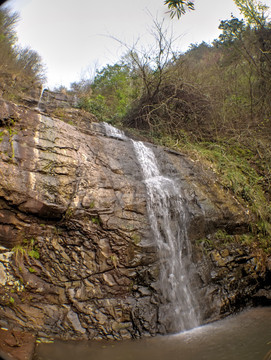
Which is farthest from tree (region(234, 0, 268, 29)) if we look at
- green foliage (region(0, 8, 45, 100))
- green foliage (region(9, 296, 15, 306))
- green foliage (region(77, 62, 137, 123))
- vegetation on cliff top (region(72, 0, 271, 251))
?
green foliage (region(9, 296, 15, 306))

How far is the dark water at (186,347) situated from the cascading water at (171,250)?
0.93 feet

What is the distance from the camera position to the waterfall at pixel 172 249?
4.29 metres

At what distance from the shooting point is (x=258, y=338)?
3.74 meters

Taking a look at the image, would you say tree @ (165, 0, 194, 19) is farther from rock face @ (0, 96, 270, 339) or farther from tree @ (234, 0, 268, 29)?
tree @ (234, 0, 268, 29)

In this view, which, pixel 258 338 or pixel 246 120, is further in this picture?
pixel 246 120

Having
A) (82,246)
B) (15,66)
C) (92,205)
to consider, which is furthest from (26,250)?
(15,66)

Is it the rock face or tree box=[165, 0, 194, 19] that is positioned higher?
tree box=[165, 0, 194, 19]

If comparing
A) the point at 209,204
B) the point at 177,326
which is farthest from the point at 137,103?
the point at 177,326

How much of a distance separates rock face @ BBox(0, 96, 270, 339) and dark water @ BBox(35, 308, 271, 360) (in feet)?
0.80

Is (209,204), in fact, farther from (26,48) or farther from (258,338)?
(26,48)

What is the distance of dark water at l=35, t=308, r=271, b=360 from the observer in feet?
10.9

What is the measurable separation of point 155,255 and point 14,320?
2457 millimetres

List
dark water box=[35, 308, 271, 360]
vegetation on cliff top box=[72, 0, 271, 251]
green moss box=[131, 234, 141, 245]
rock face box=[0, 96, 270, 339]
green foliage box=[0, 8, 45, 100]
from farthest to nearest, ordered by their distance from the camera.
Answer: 1. green foliage box=[0, 8, 45, 100]
2. vegetation on cliff top box=[72, 0, 271, 251]
3. green moss box=[131, 234, 141, 245]
4. rock face box=[0, 96, 270, 339]
5. dark water box=[35, 308, 271, 360]

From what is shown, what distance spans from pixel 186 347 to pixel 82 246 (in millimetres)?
2240
